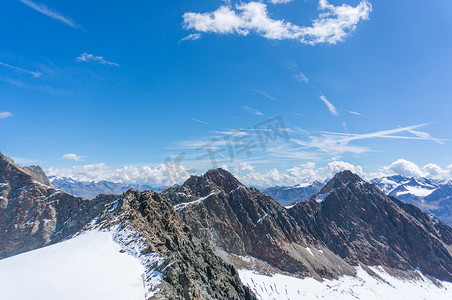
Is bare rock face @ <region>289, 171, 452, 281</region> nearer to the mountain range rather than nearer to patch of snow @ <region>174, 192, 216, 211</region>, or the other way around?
the mountain range

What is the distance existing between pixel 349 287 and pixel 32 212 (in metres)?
188

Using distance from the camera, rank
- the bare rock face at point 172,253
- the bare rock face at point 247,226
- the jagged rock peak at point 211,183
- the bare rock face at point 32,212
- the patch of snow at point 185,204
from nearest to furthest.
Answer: the bare rock face at point 172,253
the bare rock face at point 32,212
the bare rock face at point 247,226
the patch of snow at point 185,204
the jagged rock peak at point 211,183

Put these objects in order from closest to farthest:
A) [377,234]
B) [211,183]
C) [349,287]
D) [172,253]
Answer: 1. [172,253]
2. [349,287]
3. [211,183]
4. [377,234]

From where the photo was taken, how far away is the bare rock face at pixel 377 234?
532ft

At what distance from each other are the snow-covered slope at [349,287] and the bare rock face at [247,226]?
7.36 m

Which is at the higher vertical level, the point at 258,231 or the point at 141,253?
the point at 141,253

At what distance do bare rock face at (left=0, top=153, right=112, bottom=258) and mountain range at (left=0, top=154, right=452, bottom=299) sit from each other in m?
0.48

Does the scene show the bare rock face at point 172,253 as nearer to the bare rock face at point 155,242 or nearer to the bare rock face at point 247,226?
the bare rock face at point 155,242

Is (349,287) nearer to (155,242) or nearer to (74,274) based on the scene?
(155,242)

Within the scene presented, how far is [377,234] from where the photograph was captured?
180375mm

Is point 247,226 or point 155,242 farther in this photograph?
point 247,226

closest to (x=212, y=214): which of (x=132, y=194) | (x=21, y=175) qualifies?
(x=132, y=194)

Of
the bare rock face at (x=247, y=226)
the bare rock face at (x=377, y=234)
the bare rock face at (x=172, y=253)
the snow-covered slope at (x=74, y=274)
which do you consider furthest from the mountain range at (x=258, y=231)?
the snow-covered slope at (x=74, y=274)

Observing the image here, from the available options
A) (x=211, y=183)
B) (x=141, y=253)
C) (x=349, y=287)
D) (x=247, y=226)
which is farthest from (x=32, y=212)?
(x=349, y=287)
